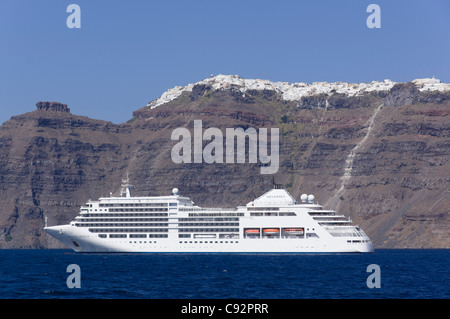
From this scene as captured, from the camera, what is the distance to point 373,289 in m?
71.9

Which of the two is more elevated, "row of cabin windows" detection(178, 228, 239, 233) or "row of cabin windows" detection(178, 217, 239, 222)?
"row of cabin windows" detection(178, 217, 239, 222)

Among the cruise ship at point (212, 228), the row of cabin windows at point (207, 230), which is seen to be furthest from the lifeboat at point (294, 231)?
the row of cabin windows at point (207, 230)

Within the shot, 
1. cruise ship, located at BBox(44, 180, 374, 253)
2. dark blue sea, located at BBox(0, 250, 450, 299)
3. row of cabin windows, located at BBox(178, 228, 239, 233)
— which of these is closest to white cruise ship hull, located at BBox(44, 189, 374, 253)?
cruise ship, located at BBox(44, 180, 374, 253)

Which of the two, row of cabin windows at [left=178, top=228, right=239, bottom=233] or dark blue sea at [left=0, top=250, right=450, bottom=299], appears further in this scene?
row of cabin windows at [left=178, top=228, right=239, bottom=233]

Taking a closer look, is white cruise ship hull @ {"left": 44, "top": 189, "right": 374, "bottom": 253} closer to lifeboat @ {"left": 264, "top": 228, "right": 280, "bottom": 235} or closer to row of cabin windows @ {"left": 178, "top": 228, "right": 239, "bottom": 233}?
lifeboat @ {"left": 264, "top": 228, "right": 280, "bottom": 235}

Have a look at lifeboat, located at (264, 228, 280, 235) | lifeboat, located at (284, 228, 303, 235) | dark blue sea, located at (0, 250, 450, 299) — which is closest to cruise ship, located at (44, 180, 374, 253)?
lifeboat, located at (284, 228, 303, 235)

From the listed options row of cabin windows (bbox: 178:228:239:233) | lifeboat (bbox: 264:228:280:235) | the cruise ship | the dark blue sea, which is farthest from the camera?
row of cabin windows (bbox: 178:228:239:233)

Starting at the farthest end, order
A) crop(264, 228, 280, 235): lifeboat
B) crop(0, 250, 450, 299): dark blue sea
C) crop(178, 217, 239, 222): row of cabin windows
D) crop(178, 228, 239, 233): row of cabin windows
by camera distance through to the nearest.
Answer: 1. crop(178, 217, 239, 222): row of cabin windows
2. crop(178, 228, 239, 233): row of cabin windows
3. crop(264, 228, 280, 235): lifeboat
4. crop(0, 250, 450, 299): dark blue sea

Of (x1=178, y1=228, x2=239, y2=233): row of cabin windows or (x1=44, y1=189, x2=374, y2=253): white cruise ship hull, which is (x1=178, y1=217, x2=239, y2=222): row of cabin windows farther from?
(x1=178, y1=228, x2=239, y2=233): row of cabin windows

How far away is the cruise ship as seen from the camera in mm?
137375

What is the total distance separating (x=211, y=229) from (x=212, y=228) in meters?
0.30

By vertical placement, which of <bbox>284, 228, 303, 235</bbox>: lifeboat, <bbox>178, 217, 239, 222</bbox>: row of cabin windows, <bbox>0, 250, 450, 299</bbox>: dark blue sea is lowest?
<bbox>0, 250, 450, 299</bbox>: dark blue sea

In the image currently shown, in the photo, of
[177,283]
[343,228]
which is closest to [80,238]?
[343,228]
